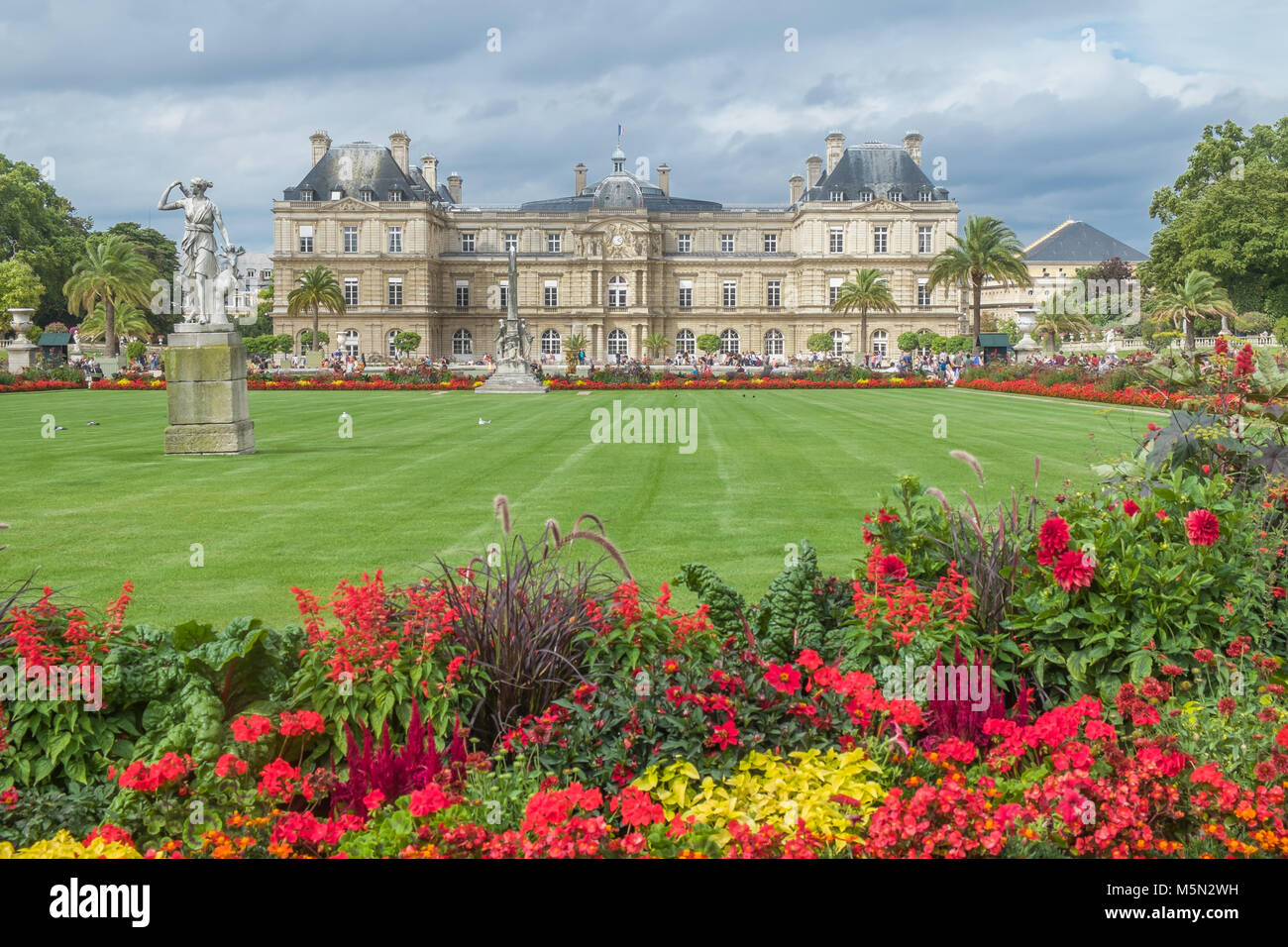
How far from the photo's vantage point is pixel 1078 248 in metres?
127

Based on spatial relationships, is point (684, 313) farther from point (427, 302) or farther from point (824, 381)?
point (824, 381)

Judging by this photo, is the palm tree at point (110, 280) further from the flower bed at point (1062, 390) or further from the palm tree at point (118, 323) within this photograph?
the flower bed at point (1062, 390)

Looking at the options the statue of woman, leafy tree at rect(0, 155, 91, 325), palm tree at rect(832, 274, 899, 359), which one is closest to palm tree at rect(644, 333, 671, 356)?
palm tree at rect(832, 274, 899, 359)

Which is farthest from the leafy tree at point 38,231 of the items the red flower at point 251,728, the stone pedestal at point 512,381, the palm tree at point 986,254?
the red flower at point 251,728

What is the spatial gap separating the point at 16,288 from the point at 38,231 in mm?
10088

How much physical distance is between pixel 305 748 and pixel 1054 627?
3.38 metres

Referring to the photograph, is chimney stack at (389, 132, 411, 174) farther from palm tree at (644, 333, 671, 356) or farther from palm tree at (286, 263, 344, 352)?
palm tree at (644, 333, 671, 356)

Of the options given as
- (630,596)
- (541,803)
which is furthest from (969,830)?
(630,596)

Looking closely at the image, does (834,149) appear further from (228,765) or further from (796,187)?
(228,765)

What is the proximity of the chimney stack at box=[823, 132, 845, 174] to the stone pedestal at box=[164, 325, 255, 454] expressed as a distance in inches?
3074

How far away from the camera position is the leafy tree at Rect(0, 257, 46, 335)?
65000 millimetres

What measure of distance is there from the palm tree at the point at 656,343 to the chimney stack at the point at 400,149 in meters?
24.7

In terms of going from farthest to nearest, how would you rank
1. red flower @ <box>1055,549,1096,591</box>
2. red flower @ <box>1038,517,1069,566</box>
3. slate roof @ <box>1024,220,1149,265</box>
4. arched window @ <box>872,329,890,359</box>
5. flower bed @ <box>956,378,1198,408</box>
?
slate roof @ <box>1024,220,1149,265</box>, arched window @ <box>872,329,890,359</box>, flower bed @ <box>956,378,1198,408</box>, red flower @ <box>1038,517,1069,566</box>, red flower @ <box>1055,549,1096,591</box>

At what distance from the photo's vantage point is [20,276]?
6531cm
